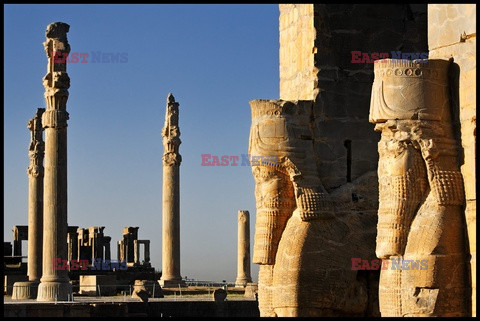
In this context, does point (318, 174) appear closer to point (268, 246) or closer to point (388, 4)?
point (268, 246)

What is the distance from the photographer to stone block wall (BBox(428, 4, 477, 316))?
11.2 m

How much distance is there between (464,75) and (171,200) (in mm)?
24766

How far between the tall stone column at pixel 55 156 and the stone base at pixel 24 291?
8.60 feet

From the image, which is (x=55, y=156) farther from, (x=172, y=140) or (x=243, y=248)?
(x=243, y=248)

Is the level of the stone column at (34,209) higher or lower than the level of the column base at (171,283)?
higher

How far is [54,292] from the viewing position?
27875 mm

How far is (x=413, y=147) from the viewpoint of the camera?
37.9ft

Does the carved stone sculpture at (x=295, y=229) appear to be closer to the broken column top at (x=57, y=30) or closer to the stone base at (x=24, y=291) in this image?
the broken column top at (x=57, y=30)

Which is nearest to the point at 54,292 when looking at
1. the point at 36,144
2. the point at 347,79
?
the point at 36,144

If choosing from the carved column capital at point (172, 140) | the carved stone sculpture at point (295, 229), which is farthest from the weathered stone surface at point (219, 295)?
the carved stone sculpture at point (295, 229)

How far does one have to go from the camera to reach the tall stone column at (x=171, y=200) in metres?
35.8

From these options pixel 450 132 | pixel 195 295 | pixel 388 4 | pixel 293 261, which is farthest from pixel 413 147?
pixel 195 295

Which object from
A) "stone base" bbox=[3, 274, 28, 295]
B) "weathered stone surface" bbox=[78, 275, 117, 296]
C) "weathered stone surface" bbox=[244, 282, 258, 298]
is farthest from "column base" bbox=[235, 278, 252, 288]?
"stone base" bbox=[3, 274, 28, 295]

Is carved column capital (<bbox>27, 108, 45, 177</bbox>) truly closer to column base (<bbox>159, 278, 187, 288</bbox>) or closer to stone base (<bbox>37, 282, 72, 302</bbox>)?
column base (<bbox>159, 278, 187, 288</bbox>)
